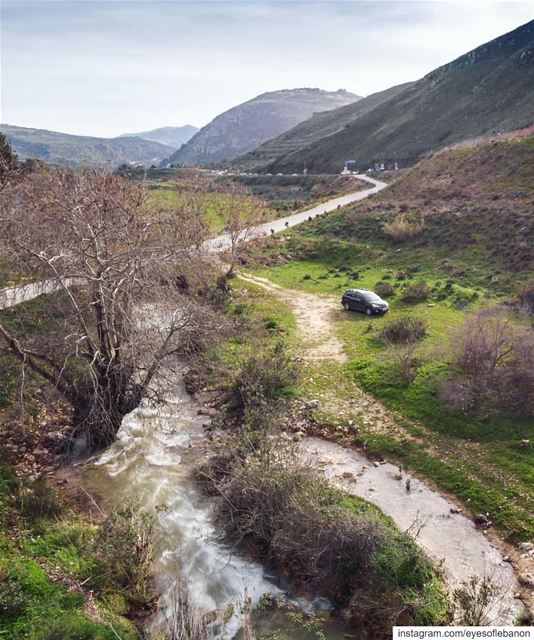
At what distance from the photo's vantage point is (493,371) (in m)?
17.0

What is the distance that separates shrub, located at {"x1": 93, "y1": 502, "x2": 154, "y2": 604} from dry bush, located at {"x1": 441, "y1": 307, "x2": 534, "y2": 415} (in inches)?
432

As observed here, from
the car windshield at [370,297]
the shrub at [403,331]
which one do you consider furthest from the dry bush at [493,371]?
the car windshield at [370,297]

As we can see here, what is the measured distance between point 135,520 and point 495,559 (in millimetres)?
8212

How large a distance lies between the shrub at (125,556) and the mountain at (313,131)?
446ft

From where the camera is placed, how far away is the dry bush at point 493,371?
53.4 ft

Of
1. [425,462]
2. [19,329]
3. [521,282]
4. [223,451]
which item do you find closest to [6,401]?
[19,329]

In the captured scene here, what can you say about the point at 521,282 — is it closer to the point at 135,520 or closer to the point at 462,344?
the point at 462,344

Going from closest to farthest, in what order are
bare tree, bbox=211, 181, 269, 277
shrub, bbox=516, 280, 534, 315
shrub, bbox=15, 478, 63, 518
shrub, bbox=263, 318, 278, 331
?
1. shrub, bbox=15, 478, 63, 518
2. shrub, bbox=516, 280, 534, 315
3. shrub, bbox=263, 318, 278, 331
4. bare tree, bbox=211, 181, 269, 277

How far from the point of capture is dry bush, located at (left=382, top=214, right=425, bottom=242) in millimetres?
40884

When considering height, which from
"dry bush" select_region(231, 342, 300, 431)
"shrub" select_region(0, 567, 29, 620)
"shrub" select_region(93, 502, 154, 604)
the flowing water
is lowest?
the flowing water

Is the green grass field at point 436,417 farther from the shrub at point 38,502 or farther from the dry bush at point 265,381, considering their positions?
the shrub at point 38,502

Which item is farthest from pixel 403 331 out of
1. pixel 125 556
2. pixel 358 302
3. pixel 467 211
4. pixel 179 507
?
pixel 467 211

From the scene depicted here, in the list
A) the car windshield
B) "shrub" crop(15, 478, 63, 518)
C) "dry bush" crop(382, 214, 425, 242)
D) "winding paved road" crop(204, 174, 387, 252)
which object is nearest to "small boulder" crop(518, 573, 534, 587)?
"shrub" crop(15, 478, 63, 518)

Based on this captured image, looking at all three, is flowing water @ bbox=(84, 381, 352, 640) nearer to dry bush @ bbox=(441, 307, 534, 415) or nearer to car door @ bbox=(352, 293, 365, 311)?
dry bush @ bbox=(441, 307, 534, 415)
